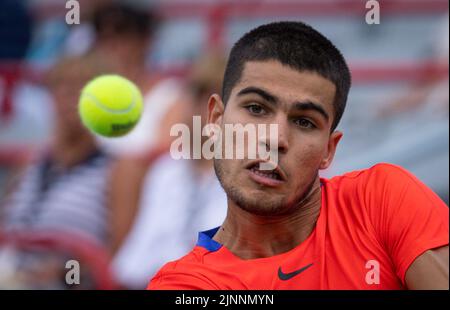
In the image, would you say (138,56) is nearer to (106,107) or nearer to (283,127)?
(106,107)

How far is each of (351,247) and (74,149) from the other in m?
3.35

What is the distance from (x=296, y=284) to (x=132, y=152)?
10.8 feet

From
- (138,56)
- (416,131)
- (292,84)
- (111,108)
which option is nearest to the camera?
(292,84)

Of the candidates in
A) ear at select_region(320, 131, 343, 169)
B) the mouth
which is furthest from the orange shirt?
the mouth

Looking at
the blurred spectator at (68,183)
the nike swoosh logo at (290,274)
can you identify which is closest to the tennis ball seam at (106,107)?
the nike swoosh logo at (290,274)

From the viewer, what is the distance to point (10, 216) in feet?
19.2

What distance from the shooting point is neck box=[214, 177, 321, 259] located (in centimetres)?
309

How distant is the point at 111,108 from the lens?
153 inches

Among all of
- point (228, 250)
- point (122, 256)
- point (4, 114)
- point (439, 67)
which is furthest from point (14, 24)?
point (228, 250)

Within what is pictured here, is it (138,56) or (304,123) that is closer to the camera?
(304,123)

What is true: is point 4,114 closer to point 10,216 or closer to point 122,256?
point 10,216

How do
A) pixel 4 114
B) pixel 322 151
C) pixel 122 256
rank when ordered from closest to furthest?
1. pixel 322 151
2. pixel 122 256
3. pixel 4 114

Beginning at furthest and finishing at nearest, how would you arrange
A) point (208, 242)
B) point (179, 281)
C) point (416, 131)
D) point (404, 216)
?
point (416, 131) → point (208, 242) → point (179, 281) → point (404, 216)

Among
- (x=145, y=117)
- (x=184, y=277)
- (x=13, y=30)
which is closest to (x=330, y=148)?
(x=184, y=277)
